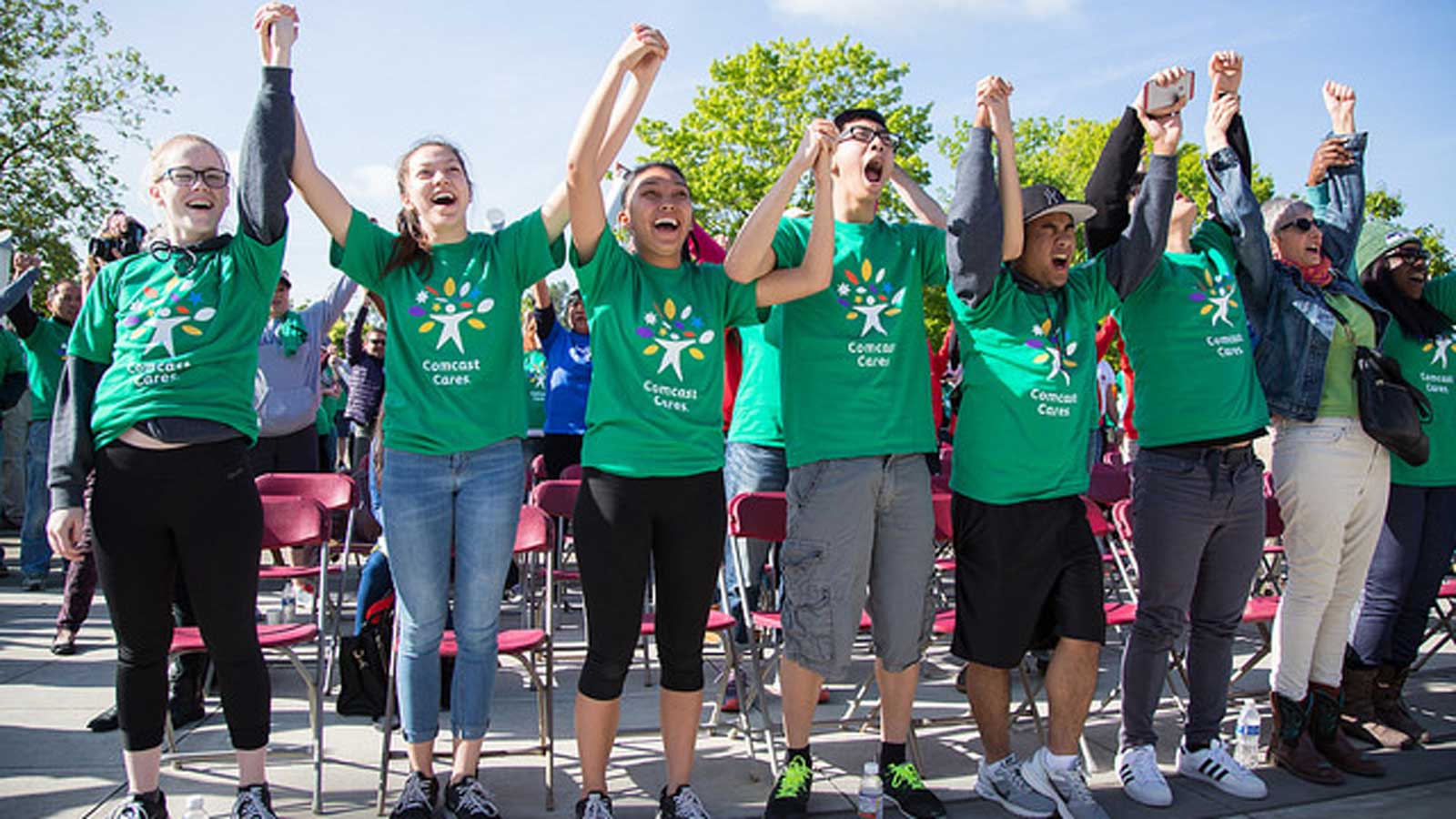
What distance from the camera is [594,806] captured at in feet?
9.98

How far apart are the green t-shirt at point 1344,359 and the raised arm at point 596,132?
9.61 ft

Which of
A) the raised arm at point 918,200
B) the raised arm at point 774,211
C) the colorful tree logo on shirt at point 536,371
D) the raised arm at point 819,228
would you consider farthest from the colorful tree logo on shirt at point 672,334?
A: the colorful tree logo on shirt at point 536,371

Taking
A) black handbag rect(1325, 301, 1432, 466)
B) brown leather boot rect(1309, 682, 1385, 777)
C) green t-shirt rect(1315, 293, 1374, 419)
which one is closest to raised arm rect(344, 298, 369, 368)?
green t-shirt rect(1315, 293, 1374, 419)

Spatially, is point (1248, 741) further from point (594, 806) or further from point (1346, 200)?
point (594, 806)

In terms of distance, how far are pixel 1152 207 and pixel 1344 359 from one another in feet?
4.08

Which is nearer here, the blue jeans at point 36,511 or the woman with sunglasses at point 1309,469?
the woman with sunglasses at point 1309,469

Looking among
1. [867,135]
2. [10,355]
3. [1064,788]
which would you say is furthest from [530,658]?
[10,355]

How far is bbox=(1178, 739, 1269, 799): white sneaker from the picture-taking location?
351 centimetres

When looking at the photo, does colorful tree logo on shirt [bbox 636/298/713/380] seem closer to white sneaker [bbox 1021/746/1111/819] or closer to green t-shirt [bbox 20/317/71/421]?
white sneaker [bbox 1021/746/1111/819]

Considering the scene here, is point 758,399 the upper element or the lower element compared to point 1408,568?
upper

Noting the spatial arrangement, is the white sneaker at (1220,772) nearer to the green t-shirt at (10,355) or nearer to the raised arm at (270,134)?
the raised arm at (270,134)

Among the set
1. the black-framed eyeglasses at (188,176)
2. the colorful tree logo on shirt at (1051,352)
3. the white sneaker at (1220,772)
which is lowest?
the white sneaker at (1220,772)

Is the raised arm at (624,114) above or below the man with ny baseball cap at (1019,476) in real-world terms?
above

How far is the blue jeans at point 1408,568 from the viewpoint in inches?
169
